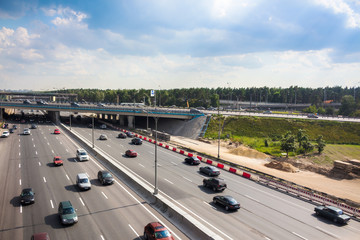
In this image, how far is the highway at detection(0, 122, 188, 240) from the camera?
20.2 m

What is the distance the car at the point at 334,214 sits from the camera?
79.0 ft

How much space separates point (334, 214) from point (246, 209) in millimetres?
8671

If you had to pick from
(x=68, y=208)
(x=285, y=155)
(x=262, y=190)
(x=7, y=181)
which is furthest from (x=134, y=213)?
(x=285, y=155)

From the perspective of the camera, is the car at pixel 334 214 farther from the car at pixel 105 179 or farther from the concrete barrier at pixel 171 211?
the car at pixel 105 179

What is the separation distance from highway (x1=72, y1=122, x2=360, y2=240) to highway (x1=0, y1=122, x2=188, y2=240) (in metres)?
4.09

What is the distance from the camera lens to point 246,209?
26.2 meters

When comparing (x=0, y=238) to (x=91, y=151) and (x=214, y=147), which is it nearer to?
(x=91, y=151)

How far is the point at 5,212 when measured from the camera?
2362 cm

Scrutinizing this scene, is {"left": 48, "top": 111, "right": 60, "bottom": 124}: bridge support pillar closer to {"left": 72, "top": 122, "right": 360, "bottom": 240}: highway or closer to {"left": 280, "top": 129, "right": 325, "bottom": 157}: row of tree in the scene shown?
{"left": 72, "top": 122, "right": 360, "bottom": 240}: highway

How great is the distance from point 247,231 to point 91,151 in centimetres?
3675

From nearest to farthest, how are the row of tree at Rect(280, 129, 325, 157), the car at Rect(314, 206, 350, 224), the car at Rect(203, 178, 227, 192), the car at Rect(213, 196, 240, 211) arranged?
the car at Rect(314, 206, 350, 224) → the car at Rect(213, 196, 240, 211) → the car at Rect(203, 178, 227, 192) → the row of tree at Rect(280, 129, 325, 157)

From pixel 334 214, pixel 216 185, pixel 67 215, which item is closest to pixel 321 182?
pixel 334 214

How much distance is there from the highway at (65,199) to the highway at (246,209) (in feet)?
13.4

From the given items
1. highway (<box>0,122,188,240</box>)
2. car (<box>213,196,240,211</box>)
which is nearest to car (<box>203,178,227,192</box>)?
car (<box>213,196,240,211</box>)
